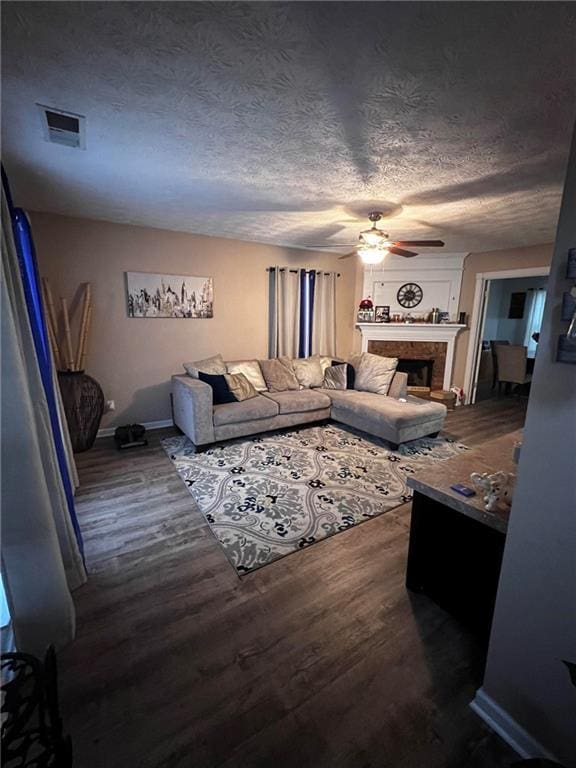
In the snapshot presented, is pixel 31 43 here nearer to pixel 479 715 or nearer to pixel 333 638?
pixel 333 638

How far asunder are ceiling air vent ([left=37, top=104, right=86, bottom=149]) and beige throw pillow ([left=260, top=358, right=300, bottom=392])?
9.38 feet

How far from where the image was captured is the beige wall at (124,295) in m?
3.46

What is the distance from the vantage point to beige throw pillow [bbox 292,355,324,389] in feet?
14.8

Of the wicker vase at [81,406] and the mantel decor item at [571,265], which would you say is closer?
the mantel decor item at [571,265]

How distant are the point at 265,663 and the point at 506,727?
2.97ft

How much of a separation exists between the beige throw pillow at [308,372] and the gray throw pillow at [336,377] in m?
0.11

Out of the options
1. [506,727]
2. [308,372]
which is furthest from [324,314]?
[506,727]

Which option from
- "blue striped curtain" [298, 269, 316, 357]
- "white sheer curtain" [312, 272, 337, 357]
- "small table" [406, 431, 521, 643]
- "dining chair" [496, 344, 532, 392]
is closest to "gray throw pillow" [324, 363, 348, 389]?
"blue striped curtain" [298, 269, 316, 357]

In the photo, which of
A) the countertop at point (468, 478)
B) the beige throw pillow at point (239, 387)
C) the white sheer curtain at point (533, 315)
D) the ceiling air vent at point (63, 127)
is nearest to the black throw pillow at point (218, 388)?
the beige throw pillow at point (239, 387)

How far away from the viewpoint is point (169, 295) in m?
4.00

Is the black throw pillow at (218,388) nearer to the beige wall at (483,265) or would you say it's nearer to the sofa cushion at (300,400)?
the sofa cushion at (300,400)

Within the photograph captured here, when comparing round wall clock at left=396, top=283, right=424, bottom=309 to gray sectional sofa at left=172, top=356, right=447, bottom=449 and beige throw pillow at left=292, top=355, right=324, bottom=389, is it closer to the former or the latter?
gray sectional sofa at left=172, top=356, right=447, bottom=449

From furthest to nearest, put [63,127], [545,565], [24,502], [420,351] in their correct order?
1. [420,351]
2. [63,127]
3. [24,502]
4. [545,565]

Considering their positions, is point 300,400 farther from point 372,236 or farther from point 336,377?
point 372,236
